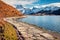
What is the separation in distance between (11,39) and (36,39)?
8.16 feet

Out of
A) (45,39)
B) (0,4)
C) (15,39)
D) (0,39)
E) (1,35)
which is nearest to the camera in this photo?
(0,39)

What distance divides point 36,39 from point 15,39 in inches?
77.3

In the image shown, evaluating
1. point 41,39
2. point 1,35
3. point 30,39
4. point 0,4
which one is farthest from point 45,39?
point 0,4

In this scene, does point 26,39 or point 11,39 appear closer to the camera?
point 11,39

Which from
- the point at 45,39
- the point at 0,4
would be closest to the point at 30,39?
the point at 45,39

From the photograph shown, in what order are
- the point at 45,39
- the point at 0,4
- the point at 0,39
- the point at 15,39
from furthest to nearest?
1. the point at 0,4
2. the point at 45,39
3. the point at 15,39
4. the point at 0,39

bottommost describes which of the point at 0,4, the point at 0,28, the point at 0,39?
the point at 0,39

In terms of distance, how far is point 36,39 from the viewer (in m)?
14.9

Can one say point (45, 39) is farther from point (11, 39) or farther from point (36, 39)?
point (11, 39)

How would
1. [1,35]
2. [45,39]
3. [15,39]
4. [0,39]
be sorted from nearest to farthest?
1. [0,39]
2. [1,35]
3. [15,39]
4. [45,39]

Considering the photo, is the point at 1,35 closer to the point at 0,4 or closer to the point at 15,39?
the point at 15,39

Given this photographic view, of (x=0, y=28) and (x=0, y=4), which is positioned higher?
(x=0, y=4)

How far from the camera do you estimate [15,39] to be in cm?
1390

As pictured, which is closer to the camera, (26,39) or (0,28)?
(0,28)
